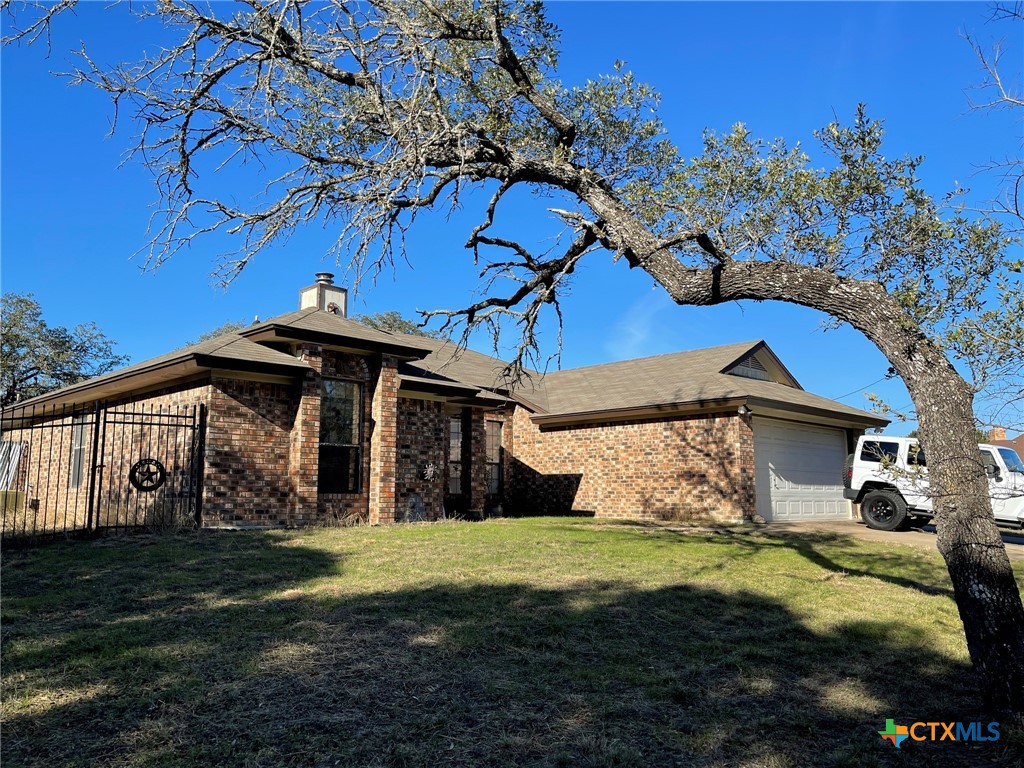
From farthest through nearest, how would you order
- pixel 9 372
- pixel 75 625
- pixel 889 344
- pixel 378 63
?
pixel 9 372, pixel 378 63, pixel 75 625, pixel 889 344

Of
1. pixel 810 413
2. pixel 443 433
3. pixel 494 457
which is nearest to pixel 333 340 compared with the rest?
pixel 443 433

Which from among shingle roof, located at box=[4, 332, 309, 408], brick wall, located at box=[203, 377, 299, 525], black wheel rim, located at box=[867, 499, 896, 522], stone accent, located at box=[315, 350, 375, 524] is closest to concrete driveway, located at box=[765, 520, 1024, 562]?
black wheel rim, located at box=[867, 499, 896, 522]

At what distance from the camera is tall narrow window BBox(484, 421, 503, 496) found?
2005 centimetres

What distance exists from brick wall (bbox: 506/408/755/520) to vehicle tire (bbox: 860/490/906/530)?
246 cm

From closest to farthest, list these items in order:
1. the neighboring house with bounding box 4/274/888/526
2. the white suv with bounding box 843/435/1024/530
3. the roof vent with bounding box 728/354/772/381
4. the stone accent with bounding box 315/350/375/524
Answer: the neighboring house with bounding box 4/274/888/526 → the stone accent with bounding box 315/350/375/524 → the white suv with bounding box 843/435/1024/530 → the roof vent with bounding box 728/354/772/381

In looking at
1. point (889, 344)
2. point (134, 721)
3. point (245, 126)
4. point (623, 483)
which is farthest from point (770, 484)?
point (134, 721)

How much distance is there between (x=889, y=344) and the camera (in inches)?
206

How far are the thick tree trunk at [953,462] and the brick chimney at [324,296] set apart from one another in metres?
13.5

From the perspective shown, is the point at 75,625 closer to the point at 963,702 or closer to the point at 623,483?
the point at 963,702

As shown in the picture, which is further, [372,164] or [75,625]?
[372,164]

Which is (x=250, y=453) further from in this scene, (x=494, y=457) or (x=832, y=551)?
(x=832, y=551)

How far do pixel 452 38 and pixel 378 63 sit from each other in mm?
872

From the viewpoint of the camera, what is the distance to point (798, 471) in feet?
60.5

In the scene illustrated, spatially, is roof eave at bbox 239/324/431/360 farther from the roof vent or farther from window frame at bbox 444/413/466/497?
the roof vent
